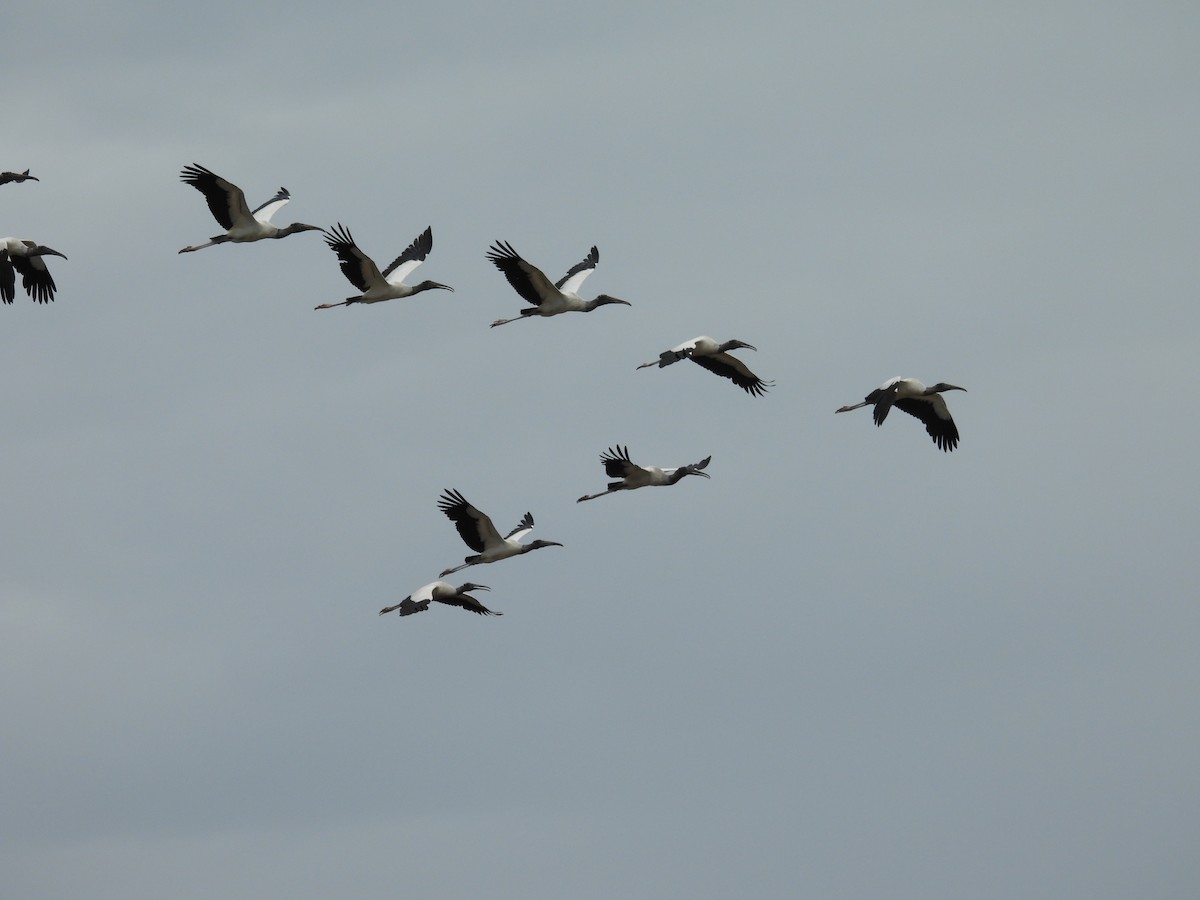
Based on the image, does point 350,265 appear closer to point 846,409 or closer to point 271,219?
point 271,219

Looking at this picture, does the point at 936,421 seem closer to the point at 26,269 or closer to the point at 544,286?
the point at 544,286

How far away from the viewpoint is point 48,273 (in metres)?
37.6

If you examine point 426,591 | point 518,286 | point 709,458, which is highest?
point 518,286

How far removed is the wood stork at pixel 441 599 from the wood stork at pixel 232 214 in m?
6.37

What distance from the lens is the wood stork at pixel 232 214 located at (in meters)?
34.4

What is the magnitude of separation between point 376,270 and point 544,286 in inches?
98.9

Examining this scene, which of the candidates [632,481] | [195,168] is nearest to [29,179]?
[195,168]

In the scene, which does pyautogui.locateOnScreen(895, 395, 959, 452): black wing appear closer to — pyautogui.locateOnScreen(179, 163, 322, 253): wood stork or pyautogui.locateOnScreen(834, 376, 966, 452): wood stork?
pyautogui.locateOnScreen(834, 376, 966, 452): wood stork

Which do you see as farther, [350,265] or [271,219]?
[271,219]

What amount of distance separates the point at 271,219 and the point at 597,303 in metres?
5.47

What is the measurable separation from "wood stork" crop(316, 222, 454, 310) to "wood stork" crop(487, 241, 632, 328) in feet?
5.91

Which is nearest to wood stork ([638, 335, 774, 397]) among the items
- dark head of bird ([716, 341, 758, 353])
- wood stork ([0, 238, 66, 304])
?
dark head of bird ([716, 341, 758, 353])

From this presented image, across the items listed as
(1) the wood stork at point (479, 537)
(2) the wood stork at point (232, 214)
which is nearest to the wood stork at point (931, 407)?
(1) the wood stork at point (479, 537)

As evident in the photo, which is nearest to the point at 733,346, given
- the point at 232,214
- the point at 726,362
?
the point at 726,362
